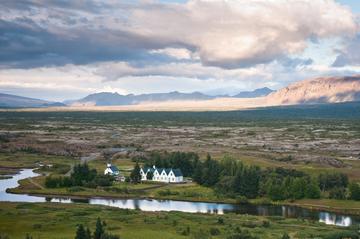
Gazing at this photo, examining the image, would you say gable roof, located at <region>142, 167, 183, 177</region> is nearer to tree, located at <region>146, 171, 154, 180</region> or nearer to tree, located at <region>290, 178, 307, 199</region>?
tree, located at <region>146, 171, 154, 180</region>

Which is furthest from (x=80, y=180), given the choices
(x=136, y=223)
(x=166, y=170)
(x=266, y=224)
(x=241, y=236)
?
(x=241, y=236)

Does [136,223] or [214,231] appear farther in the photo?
[136,223]

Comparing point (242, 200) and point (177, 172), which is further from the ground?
point (177, 172)

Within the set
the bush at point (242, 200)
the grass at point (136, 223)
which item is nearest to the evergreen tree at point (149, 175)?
the bush at point (242, 200)

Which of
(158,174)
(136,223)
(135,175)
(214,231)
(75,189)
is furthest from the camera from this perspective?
(158,174)

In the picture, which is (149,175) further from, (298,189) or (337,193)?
(337,193)

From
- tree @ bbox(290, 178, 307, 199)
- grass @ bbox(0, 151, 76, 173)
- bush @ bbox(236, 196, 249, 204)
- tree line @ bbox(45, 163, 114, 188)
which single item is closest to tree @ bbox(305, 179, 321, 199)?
tree @ bbox(290, 178, 307, 199)
